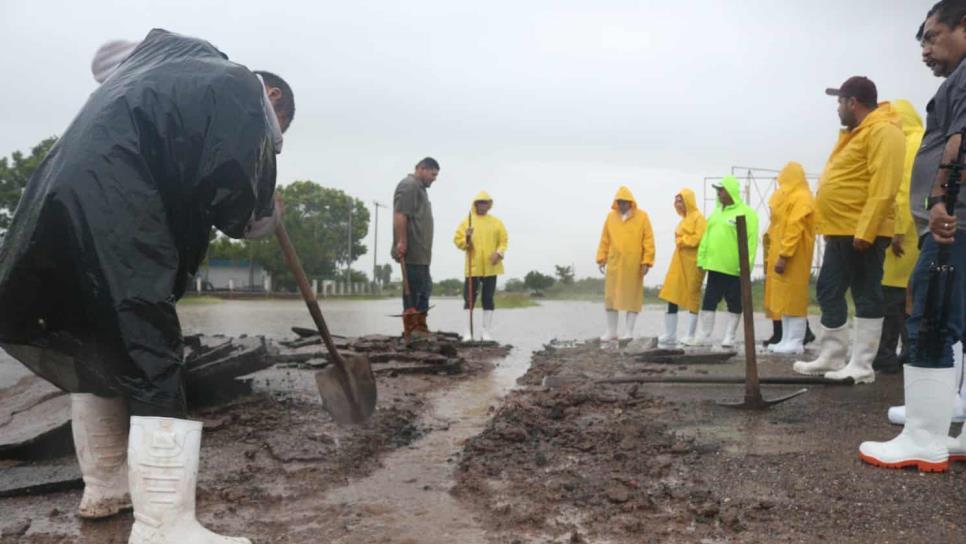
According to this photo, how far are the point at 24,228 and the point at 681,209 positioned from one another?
29.1 ft

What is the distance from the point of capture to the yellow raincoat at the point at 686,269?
9.49m

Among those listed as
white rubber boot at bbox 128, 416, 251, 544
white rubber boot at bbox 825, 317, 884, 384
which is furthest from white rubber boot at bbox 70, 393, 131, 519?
white rubber boot at bbox 825, 317, 884, 384

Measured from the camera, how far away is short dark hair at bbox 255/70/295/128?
3490 millimetres

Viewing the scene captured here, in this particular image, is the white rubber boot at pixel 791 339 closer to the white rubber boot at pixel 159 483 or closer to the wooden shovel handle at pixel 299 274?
the wooden shovel handle at pixel 299 274

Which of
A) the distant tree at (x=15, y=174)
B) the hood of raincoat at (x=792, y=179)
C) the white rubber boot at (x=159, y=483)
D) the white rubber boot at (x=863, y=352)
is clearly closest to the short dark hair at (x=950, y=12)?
the white rubber boot at (x=863, y=352)

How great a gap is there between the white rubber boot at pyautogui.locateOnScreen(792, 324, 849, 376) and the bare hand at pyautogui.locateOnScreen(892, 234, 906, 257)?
2.59ft

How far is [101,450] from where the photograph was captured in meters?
2.72

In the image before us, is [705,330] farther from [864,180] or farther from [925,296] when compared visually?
[925,296]

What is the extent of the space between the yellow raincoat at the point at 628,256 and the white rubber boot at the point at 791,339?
192 cm

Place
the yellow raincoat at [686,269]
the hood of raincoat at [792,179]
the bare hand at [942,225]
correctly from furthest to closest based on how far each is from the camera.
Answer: the yellow raincoat at [686,269] → the hood of raincoat at [792,179] → the bare hand at [942,225]

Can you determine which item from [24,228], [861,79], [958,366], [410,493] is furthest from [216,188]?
[861,79]

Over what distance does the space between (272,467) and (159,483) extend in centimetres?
127

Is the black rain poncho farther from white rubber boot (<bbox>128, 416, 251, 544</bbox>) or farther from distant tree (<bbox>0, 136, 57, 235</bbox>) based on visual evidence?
distant tree (<bbox>0, 136, 57, 235</bbox>)

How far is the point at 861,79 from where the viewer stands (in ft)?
18.8
